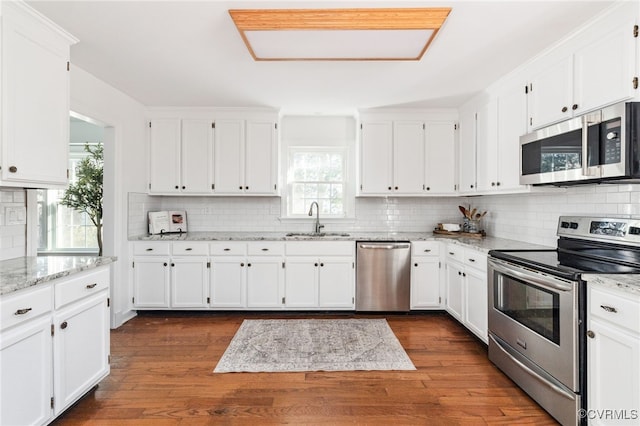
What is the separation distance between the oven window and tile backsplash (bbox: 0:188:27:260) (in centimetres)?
345

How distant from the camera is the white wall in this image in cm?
326

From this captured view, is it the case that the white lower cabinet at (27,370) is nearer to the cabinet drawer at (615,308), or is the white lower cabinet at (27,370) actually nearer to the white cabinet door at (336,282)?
the white cabinet door at (336,282)

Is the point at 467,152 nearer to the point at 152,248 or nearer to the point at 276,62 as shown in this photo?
the point at 276,62

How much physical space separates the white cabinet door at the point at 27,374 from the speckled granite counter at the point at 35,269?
0.21 metres

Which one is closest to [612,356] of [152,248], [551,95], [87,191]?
[551,95]

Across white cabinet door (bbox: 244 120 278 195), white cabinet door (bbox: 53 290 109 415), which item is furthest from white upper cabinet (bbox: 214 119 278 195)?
white cabinet door (bbox: 53 290 109 415)

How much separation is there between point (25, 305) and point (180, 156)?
268 cm

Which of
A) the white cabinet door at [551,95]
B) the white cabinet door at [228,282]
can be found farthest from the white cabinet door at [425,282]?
the white cabinet door at [228,282]

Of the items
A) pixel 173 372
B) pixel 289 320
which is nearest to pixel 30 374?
pixel 173 372

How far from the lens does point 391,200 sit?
447 centimetres

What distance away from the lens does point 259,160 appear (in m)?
4.12

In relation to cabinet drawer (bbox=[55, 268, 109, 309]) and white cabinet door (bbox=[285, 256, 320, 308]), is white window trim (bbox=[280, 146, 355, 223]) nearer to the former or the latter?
white cabinet door (bbox=[285, 256, 320, 308])

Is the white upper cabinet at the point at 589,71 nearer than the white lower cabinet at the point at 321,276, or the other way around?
the white upper cabinet at the point at 589,71

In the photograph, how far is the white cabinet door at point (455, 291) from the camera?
3406 mm
